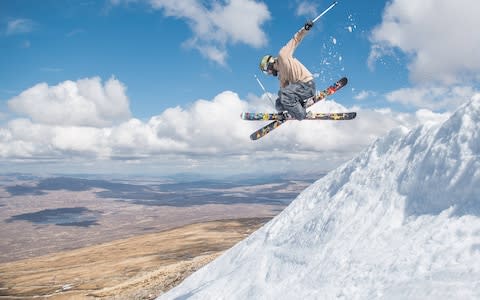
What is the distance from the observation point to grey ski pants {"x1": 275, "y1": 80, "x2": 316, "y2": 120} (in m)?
15.2

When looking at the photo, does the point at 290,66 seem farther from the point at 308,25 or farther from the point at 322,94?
the point at 322,94

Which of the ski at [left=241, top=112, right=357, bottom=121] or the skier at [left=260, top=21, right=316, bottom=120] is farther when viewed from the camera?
the ski at [left=241, top=112, right=357, bottom=121]

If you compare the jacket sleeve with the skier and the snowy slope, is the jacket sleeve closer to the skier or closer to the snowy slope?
the skier

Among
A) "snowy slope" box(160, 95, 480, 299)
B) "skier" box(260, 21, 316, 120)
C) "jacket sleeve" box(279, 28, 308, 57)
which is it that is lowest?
"snowy slope" box(160, 95, 480, 299)

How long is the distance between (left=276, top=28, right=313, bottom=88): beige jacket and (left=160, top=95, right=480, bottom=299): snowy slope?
16.5 feet

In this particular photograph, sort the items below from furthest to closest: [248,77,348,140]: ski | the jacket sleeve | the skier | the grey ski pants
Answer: [248,77,348,140]: ski → the grey ski pants → the skier → the jacket sleeve

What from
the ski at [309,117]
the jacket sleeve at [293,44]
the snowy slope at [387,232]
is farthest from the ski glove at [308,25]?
the ski at [309,117]

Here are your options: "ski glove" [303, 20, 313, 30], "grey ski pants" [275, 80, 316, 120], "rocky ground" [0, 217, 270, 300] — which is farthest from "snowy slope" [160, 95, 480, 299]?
"rocky ground" [0, 217, 270, 300]

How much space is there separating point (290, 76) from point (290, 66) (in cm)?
49

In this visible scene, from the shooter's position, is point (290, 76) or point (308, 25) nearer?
point (308, 25)

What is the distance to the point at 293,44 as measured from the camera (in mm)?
14125

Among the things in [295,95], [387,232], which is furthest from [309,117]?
[387,232]

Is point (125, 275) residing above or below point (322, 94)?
below

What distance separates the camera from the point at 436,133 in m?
8.72
